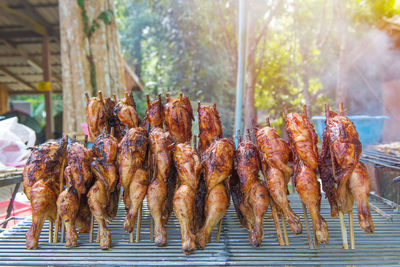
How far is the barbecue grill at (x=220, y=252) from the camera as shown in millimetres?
2172

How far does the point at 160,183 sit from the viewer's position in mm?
2641

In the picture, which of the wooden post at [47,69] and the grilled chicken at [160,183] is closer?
the grilled chicken at [160,183]

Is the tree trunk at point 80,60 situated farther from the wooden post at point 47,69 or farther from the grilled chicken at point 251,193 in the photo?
the grilled chicken at point 251,193

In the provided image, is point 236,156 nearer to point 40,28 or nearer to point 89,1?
point 89,1

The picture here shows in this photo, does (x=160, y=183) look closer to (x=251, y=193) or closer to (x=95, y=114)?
(x=251, y=193)

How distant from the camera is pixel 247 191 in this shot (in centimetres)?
262

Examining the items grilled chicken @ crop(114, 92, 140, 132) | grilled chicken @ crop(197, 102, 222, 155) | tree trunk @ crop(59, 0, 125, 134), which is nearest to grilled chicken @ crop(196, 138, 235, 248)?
grilled chicken @ crop(197, 102, 222, 155)

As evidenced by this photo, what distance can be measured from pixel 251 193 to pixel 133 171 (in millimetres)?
1155

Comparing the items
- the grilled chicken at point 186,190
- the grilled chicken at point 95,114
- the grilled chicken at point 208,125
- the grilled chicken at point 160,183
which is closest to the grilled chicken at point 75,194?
the grilled chicken at point 95,114

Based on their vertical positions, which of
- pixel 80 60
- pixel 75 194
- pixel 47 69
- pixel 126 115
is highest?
pixel 47 69

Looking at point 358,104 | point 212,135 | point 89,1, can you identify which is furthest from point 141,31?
point 212,135

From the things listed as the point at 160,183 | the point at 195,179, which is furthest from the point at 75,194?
the point at 195,179

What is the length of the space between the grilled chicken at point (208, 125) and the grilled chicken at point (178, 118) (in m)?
0.17

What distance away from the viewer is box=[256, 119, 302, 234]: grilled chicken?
8.06ft
